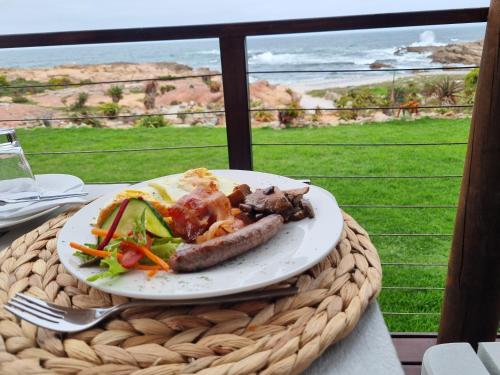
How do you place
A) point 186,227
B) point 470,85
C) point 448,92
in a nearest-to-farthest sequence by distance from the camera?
1. point 186,227
2. point 470,85
3. point 448,92

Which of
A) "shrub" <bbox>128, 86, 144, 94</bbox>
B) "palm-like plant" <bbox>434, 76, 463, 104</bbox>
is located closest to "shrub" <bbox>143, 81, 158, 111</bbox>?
"shrub" <bbox>128, 86, 144, 94</bbox>

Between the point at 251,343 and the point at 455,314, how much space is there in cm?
122

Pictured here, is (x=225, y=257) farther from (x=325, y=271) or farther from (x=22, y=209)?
(x=22, y=209)

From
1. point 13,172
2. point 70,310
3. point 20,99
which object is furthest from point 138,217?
point 20,99

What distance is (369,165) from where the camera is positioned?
759 cm

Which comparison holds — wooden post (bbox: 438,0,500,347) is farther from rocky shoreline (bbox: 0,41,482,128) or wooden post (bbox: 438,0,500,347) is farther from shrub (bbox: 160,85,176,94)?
shrub (bbox: 160,85,176,94)

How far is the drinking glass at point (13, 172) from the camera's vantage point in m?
1.12

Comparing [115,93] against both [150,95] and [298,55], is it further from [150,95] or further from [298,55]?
[298,55]

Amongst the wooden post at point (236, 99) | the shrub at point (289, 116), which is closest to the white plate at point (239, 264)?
the wooden post at point (236, 99)

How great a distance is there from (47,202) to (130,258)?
1.57 feet

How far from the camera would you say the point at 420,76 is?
11750 mm

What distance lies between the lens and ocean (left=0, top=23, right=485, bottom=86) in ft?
49.9

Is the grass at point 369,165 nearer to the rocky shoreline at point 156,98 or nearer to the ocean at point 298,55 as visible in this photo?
the rocky shoreline at point 156,98

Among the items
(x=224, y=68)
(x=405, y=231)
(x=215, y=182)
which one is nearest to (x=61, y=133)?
(x=405, y=231)
